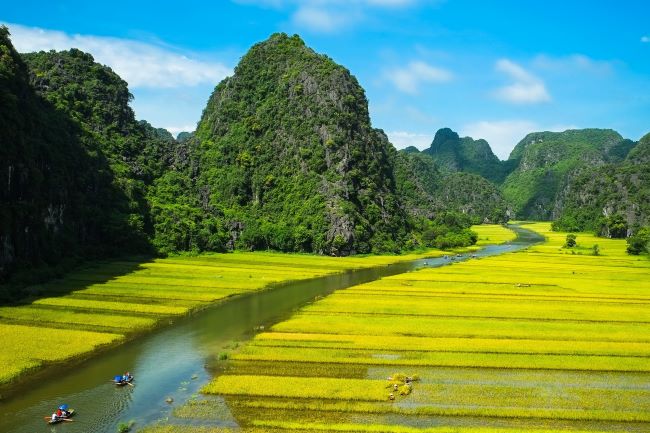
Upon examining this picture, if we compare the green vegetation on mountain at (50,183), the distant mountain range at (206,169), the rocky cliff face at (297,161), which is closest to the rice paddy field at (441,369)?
the green vegetation on mountain at (50,183)

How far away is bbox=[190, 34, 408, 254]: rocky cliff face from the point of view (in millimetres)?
115250

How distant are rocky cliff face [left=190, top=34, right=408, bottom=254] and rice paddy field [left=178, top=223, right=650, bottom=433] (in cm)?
5924

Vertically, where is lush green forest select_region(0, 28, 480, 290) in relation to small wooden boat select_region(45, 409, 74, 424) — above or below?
above

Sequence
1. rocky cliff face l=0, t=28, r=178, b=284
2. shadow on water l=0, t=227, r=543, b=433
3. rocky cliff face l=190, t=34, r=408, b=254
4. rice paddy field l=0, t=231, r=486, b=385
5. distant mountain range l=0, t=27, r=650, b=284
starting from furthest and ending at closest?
rocky cliff face l=190, t=34, r=408, b=254
distant mountain range l=0, t=27, r=650, b=284
rocky cliff face l=0, t=28, r=178, b=284
rice paddy field l=0, t=231, r=486, b=385
shadow on water l=0, t=227, r=543, b=433

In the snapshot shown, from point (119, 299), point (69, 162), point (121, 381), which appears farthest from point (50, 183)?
point (121, 381)

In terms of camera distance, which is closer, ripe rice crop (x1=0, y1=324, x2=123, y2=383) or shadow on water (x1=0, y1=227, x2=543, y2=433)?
shadow on water (x1=0, y1=227, x2=543, y2=433)

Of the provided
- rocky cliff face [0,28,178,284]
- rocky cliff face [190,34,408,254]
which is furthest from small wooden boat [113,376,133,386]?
rocky cliff face [190,34,408,254]

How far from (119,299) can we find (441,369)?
3578 cm

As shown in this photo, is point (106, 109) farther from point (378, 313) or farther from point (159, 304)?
point (378, 313)

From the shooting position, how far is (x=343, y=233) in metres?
111

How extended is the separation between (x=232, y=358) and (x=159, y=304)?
19.9 m

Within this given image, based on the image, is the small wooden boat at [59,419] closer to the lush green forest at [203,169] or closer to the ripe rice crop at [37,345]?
the ripe rice crop at [37,345]

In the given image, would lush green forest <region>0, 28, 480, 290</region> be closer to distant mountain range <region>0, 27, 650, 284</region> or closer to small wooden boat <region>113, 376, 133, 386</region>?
distant mountain range <region>0, 27, 650, 284</region>

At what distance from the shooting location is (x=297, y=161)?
13375cm
